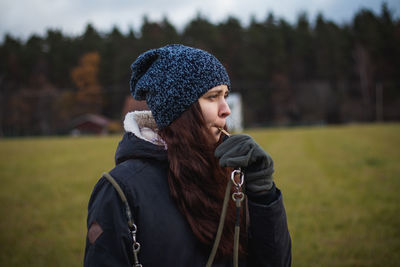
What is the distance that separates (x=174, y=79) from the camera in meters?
1.62

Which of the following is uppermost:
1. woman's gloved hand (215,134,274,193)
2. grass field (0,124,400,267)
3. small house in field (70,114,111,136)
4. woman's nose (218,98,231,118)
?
woman's nose (218,98,231,118)

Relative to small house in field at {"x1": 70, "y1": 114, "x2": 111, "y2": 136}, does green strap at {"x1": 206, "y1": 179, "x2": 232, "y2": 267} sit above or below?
above

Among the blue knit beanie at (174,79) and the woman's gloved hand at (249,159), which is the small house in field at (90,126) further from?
the woman's gloved hand at (249,159)

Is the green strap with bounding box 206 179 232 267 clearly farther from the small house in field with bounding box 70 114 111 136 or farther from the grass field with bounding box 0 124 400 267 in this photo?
the small house in field with bounding box 70 114 111 136

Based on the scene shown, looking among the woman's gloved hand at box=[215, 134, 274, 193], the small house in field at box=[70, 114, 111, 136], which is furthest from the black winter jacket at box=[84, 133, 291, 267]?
the small house in field at box=[70, 114, 111, 136]

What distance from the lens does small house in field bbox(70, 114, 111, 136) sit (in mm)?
59750

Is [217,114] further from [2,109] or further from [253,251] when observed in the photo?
[2,109]

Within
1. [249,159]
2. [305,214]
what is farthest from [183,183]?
[305,214]

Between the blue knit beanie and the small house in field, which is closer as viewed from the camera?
the blue knit beanie

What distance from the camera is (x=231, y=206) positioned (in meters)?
1.64

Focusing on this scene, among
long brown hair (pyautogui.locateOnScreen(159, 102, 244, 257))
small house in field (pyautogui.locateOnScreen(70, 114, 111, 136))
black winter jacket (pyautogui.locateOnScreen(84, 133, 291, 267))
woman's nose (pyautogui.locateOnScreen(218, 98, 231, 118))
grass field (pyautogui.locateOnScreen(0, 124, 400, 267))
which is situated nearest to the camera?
black winter jacket (pyautogui.locateOnScreen(84, 133, 291, 267))

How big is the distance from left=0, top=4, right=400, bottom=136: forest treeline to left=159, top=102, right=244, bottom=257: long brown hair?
61870 mm

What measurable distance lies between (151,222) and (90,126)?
204ft

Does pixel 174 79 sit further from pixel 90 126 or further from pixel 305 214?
pixel 90 126
